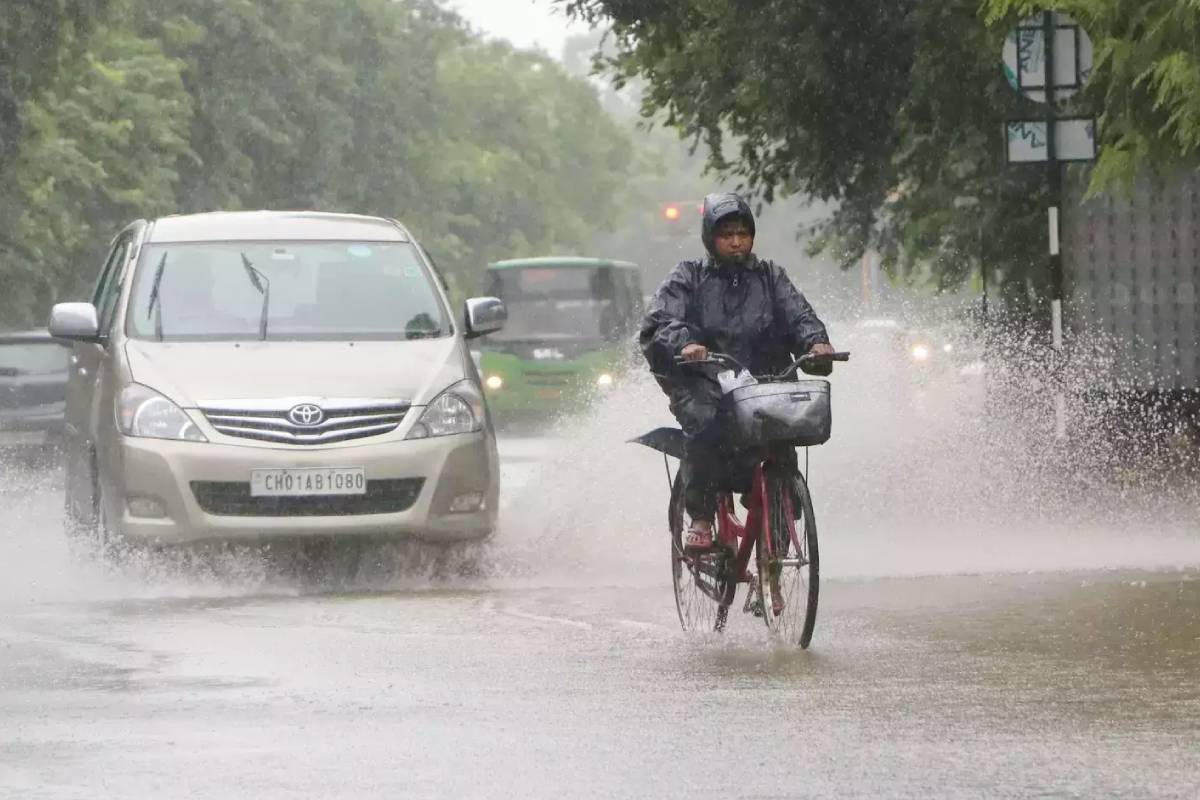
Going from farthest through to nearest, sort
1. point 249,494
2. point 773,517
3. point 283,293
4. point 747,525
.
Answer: point 283,293 < point 249,494 < point 747,525 < point 773,517

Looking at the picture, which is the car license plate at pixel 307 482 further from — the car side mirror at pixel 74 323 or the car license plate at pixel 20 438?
the car license plate at pixel 20 438

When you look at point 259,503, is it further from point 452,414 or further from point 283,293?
point 283,293

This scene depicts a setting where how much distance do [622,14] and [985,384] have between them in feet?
15.6

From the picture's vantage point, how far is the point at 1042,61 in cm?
1775

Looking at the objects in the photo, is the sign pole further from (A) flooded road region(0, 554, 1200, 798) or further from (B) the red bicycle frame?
(B) the red bicycle frame

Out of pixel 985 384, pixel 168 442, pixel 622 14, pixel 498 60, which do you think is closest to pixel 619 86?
pixel 622 14

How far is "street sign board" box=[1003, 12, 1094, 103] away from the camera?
693 inches

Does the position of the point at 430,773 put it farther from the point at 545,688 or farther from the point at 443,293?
the point at 443,293

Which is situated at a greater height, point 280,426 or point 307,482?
point 280,426

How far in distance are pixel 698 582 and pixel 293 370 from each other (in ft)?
10.7

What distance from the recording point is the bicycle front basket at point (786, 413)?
374 inches

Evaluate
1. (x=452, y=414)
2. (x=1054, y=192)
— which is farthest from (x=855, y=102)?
(x=452, y=414)

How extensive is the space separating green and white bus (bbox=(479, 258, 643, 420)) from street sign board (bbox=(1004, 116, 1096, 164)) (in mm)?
22243

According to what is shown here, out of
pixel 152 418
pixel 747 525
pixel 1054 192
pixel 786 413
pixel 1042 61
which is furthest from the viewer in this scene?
pixel 1054 192
